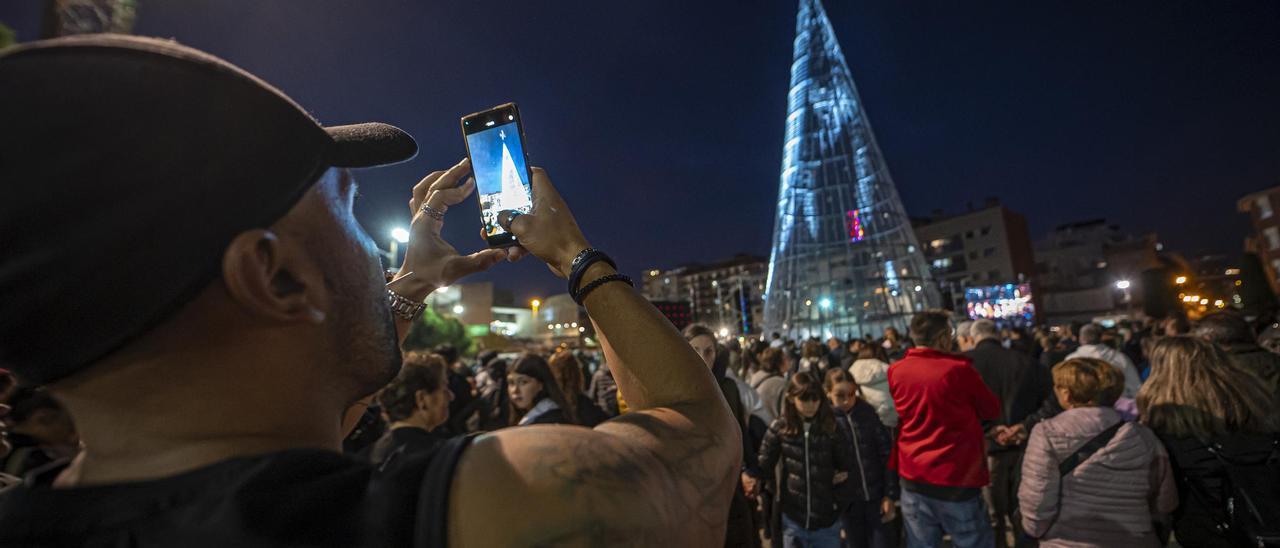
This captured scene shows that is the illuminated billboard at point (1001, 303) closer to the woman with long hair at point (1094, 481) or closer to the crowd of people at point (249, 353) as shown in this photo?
the woman with long hair at point (1094, 481)

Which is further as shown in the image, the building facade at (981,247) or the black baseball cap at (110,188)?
the building facade at (981,247)

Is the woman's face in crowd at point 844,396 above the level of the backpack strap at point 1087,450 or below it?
above

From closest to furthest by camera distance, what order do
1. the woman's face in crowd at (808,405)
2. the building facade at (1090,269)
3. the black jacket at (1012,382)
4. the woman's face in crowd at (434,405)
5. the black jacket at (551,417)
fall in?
the woman's face in crowd at (434,405) → the black jacket at (551,417) → the woman's face in crowd at (808,405) → the black jacket at (1012,382) → the building facade at (1090,269)

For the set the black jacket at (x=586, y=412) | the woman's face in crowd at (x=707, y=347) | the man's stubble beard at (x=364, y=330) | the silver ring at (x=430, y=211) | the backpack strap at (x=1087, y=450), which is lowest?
the backpack strap at (x=1087, y=450)

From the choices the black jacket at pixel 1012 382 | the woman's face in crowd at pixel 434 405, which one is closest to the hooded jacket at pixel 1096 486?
the black jacket at pixel 1012 382

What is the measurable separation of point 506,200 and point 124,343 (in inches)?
41.6

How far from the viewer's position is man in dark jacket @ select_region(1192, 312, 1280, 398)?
4.71m

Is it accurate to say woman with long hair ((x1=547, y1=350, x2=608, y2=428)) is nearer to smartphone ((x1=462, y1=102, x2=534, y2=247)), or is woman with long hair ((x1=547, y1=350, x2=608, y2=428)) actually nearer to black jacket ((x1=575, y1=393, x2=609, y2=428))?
black jacket ((x1=575, y1=393, x2=609, y2=428))

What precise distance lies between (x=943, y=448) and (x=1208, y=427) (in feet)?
5.44

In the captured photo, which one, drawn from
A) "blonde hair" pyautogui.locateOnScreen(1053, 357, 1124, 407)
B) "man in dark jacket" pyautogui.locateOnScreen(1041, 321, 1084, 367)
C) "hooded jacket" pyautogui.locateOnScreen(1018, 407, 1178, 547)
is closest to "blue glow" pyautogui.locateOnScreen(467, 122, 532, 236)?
"hooded jacket" pyautogui.locateOnScreen(1018, 407, 1178, 547)

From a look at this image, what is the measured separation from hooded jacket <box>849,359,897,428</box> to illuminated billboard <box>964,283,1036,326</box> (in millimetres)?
41288

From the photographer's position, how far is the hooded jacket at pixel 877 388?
6.71 m

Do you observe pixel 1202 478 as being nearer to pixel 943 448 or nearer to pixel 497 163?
pixel 943 448

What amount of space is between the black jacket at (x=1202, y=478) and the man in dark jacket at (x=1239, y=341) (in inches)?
66.1
